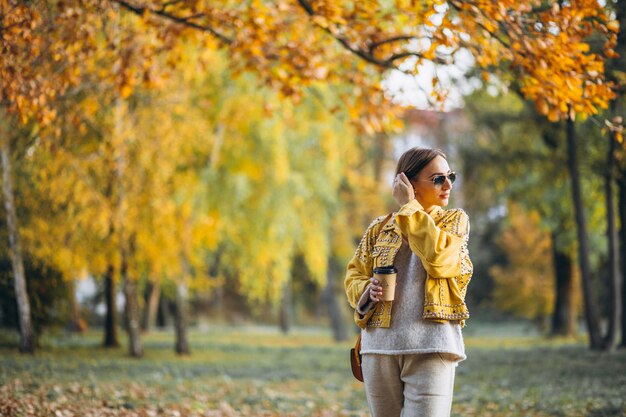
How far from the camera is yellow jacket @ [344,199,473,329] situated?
3.09 meters

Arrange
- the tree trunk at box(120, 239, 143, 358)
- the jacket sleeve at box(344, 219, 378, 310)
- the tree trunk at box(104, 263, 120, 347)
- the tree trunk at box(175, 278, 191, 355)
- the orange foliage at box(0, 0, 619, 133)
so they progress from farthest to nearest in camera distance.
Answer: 1. the tree trunk at box(104, 263, 120, 347)
2. the tree trunk at box(175, 278, 191, 355)
3. the tree trunk at box(120, 239, 143, 358)
4. the orange foliage at box(0, 0, 619, 133)
5. the jacket sleeve at box(344, 219, 378, 310)

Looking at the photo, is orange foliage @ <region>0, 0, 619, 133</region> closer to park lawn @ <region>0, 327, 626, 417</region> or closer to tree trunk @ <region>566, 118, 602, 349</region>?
park lawn @ <region>0, 327, 626, 417</region>

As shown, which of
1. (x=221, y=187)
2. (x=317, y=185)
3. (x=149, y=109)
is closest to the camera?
(x=149, y=109)

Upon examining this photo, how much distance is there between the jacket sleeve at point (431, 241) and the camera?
3068mm

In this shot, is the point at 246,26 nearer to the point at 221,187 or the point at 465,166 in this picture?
the point at 221,187

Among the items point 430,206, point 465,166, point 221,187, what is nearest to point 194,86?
point 221,187

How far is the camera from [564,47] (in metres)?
5.84

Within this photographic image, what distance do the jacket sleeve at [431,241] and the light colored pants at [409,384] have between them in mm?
380

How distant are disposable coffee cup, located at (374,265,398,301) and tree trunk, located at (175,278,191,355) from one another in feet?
45.1

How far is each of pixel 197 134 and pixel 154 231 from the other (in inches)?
86.6

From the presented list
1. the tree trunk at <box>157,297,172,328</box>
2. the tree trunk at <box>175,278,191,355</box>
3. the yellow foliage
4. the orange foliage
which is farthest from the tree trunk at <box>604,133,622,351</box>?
the tree trunk at <box>157,297,172,328</box>

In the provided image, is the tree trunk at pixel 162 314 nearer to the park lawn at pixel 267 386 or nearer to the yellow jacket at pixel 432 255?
the park lawn at pixel 267 386

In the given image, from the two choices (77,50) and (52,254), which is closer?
(77,50)

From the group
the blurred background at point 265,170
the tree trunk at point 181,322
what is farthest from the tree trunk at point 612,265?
the tree trunk at point 181,322
